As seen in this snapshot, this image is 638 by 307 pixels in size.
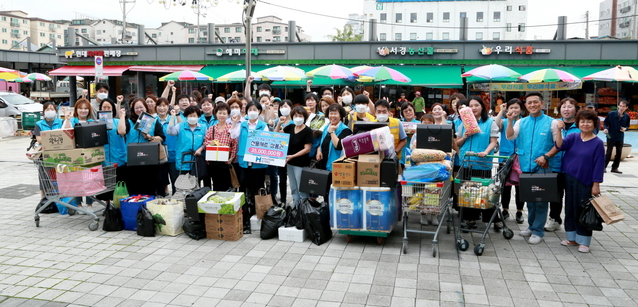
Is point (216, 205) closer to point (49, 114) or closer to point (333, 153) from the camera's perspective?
point (333, 153)

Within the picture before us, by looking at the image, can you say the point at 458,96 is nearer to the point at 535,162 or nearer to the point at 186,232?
the point at 535,162

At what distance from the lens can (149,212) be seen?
6.71 m

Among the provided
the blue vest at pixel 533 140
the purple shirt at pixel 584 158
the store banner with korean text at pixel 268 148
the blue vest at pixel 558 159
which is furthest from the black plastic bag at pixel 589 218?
the store banner with korean text at pixel 268 148

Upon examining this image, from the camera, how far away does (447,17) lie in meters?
74.8

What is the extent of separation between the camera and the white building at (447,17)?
73000mm

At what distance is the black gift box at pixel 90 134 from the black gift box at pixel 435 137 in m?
4.57

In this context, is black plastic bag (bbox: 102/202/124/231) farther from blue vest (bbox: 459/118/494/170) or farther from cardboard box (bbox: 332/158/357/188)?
blue vest (bbox: 459/118/494/170)

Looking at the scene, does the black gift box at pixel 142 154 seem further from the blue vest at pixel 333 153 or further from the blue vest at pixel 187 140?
the blue vest at pixel 333 153

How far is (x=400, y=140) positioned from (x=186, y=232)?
3235 millimetres

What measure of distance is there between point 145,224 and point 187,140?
1521 millimetres

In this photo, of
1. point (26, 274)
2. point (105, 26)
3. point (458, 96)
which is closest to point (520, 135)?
point (458, 96)

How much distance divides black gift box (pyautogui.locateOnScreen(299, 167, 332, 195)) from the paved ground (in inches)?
28.5

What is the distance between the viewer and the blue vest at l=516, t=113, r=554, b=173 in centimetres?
631

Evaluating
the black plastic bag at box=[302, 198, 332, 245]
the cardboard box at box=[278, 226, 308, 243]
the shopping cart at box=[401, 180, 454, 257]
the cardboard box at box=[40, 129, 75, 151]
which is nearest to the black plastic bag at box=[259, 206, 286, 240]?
the cardboard box at box=[278, 226, 308, 243]
